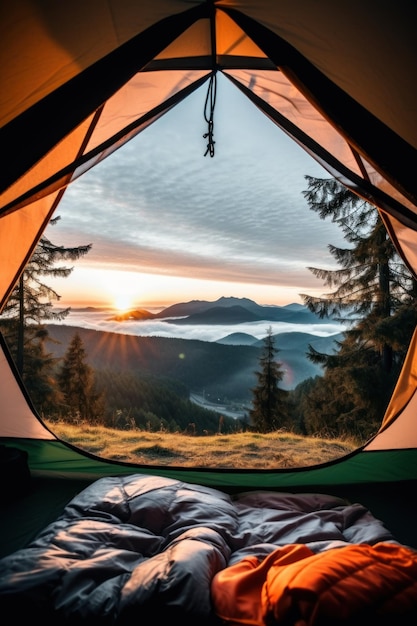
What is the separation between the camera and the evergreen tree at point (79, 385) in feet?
40.9

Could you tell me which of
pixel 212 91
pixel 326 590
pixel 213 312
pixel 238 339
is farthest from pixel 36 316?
pixel 213 312

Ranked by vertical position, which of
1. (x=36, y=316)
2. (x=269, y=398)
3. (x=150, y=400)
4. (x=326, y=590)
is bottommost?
(x=150, y=400)

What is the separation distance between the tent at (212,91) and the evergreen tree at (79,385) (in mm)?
10142

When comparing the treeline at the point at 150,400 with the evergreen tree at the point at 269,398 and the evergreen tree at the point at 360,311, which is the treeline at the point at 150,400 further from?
the evergreen tree at the point at 360,311

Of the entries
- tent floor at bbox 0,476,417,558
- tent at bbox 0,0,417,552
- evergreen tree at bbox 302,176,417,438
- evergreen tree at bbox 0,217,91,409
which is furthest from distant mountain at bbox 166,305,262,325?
tent at bbox 0,0,417,552

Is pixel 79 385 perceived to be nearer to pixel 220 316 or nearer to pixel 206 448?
pixel 206 448

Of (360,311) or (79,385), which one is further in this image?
(79,385)

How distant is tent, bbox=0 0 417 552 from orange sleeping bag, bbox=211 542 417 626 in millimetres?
1004

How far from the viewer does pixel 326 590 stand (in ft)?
3.84

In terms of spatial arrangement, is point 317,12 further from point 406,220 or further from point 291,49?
point 406,220

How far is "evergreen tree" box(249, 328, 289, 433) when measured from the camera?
13.5 metres

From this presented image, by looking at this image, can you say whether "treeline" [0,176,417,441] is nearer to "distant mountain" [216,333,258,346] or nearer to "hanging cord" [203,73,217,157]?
"hanging cord" [203,73,217,157]

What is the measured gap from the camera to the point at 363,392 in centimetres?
846

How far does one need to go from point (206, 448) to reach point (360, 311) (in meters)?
4.75
